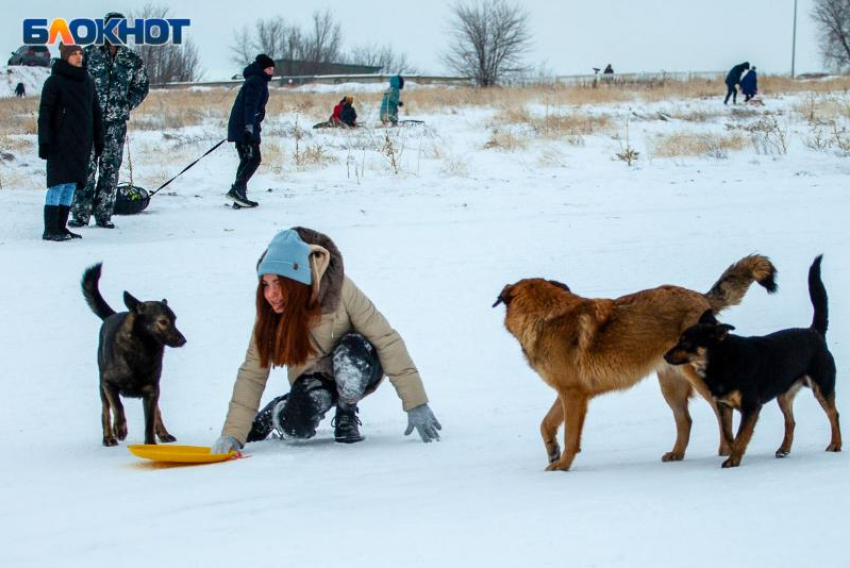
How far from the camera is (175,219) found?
462 inches

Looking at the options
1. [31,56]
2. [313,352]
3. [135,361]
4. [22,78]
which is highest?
[31,56]

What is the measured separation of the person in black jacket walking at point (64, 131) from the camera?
9797 millimetres

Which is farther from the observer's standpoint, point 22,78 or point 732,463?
point 22,78

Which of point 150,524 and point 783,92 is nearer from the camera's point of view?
point 150,524

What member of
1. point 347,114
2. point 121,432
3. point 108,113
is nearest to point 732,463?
point 121,432

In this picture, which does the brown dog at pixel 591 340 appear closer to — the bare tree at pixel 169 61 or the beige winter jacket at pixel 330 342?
the beige winter jacket at pixel 330 342

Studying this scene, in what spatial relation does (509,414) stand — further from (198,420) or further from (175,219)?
(175,219)

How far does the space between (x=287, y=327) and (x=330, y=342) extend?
38 cm

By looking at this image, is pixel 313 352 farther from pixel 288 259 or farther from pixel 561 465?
pixel 561 465

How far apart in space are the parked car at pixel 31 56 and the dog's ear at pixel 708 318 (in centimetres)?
4723

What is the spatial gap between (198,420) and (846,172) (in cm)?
1054

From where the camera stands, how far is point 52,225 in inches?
396

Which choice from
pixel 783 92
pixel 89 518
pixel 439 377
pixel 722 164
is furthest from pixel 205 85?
pixel 89 518

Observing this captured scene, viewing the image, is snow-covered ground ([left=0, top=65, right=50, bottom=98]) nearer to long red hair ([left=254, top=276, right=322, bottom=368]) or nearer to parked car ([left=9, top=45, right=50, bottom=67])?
parked car ([left=9, top=45, right=50, bottom=67])
